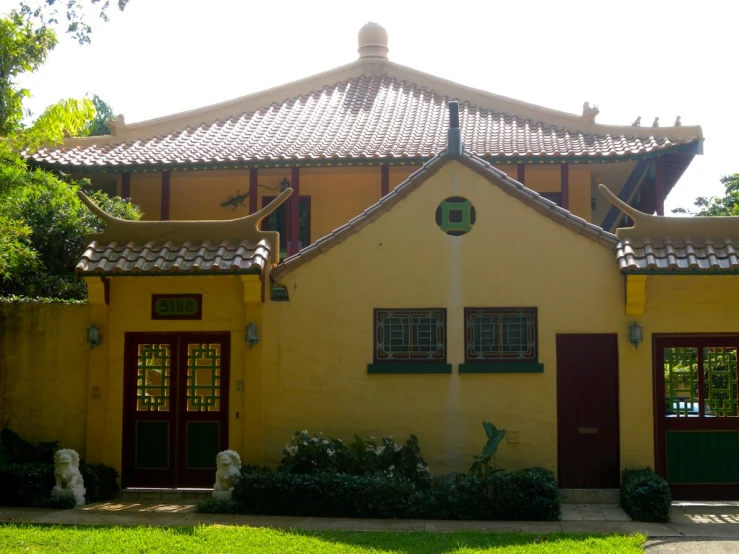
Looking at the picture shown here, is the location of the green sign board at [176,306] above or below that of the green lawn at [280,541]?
above

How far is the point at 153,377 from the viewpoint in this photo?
13141 millimetres

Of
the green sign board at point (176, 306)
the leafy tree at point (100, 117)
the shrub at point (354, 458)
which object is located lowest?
the shrub at point (354, 458)

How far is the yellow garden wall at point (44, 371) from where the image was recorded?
13156 millimetres

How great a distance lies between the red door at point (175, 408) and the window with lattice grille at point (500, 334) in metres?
3.42

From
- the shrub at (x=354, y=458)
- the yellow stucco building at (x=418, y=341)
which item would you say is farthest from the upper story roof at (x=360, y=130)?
the shrub at (x=354, y=458)

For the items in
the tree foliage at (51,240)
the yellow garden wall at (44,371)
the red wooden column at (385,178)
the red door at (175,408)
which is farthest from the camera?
the red wooden column at (385,178)

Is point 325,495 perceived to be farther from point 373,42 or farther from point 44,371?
point 373,42

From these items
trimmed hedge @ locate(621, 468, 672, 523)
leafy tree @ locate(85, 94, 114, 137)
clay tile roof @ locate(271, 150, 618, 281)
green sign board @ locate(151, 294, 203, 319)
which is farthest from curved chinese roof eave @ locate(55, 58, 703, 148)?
leafy tree @ locate(85, 94, 114, 137)

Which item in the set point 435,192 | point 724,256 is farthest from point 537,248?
point 724,256

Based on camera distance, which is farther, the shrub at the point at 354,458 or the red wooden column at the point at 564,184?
the red wooden column at the point at 564,184

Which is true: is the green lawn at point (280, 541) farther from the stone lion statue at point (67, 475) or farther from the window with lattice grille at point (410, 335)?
the window with lattice grille at point (410, 335)

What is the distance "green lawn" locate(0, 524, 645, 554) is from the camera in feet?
30.2

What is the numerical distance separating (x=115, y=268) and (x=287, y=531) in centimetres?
445

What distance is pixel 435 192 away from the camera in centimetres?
1281
